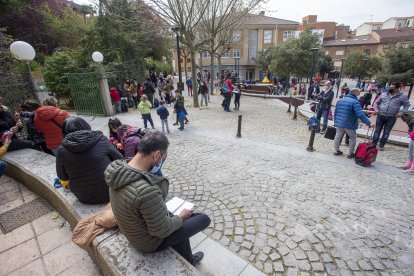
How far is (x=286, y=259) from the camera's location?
2766mm

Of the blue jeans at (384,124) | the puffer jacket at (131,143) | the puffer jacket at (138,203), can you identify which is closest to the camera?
the puffer jacket at (138,203)

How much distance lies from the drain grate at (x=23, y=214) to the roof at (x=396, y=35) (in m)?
57.2

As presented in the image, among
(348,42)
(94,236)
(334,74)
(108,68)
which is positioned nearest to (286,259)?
(94,236)

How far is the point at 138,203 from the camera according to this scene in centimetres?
161

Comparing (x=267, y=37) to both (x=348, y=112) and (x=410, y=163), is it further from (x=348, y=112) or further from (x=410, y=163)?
(x=410, y=163)

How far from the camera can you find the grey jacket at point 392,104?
591cm

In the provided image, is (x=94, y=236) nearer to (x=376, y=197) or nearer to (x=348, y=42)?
(x=376, y=197)

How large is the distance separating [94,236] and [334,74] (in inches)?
1966

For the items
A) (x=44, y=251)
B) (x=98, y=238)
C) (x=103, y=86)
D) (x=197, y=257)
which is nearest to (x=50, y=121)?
(x=44, y=251)

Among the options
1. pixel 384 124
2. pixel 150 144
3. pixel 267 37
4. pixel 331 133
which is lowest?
pixel 331 133

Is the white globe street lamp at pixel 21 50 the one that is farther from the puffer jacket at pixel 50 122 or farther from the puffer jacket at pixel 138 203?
the puffer jacket at pixel 138 203

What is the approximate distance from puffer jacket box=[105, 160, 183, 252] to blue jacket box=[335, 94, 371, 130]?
17.9 ft

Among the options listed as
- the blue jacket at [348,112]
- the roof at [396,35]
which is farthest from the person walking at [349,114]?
the roof at [396,35]

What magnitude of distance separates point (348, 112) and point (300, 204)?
3114 mm
